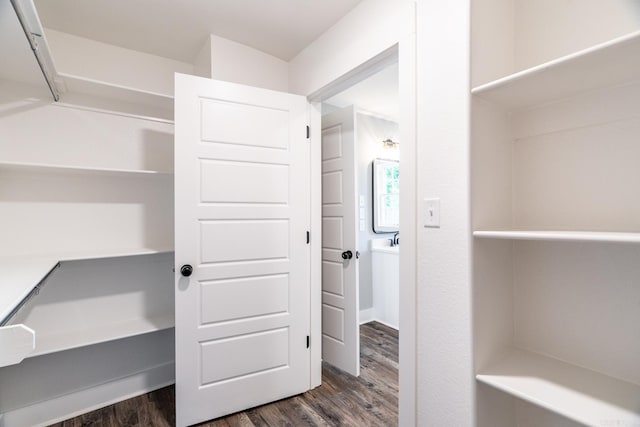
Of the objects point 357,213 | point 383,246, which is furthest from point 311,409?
point 383,246

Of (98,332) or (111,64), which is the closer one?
(98,332)

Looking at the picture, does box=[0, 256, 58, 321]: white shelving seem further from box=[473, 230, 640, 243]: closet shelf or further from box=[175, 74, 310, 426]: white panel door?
box=[473, 230, 640, 243]: closet shelf

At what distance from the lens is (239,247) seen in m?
2.01

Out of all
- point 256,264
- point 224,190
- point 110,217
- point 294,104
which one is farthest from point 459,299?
point 110,217

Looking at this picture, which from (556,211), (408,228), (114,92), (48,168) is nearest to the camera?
(556,211)

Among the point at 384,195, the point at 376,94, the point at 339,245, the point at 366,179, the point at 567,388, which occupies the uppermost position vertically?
the point at 376,94

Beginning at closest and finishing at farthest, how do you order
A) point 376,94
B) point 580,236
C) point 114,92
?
point 580,236
point 114,92
point 376,94

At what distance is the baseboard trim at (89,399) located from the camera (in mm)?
1827

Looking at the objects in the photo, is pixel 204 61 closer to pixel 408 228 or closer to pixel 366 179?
pixel 408 228

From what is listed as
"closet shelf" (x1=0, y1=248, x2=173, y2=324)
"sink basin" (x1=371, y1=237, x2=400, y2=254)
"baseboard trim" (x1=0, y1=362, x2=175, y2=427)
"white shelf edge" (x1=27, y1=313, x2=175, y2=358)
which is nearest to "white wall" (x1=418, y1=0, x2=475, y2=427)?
"closet shelf" (x1=0, y1=248, x2=173, y2=324)

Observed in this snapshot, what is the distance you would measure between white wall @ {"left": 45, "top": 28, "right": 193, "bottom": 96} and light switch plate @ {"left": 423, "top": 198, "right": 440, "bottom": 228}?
86.7 inches

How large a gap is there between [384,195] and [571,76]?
2788mm

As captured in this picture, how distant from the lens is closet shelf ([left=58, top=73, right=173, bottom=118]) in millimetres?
1776

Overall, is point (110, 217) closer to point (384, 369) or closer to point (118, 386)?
point (118, 386)
